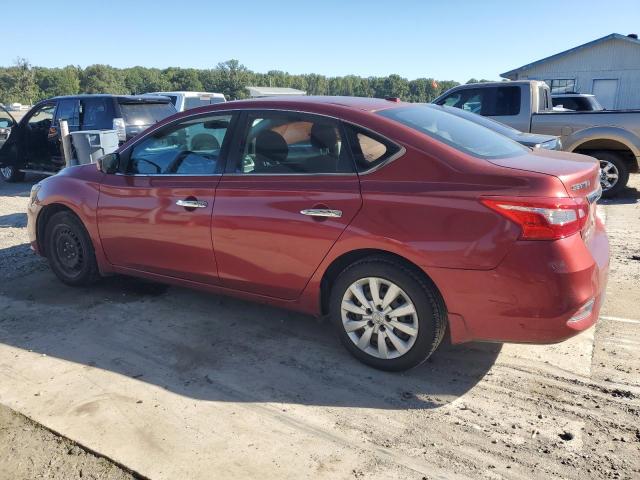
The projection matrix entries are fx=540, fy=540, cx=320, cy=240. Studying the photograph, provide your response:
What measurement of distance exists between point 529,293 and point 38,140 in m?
11.1

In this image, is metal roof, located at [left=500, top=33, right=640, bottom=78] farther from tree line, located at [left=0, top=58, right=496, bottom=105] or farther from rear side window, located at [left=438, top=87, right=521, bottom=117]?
tree line, located at [left=0, top=58, right=496, bottom=105]

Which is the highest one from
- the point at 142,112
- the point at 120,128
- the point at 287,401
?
the point at 142,112

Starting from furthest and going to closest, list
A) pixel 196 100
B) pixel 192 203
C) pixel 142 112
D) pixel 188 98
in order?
pixel 196 100
pixel 188 98
pixel 142 112
pixel 192 203

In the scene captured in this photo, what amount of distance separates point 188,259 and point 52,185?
1.76m

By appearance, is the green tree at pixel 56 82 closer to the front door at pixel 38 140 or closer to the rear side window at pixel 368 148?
the front door at pixel 38 140

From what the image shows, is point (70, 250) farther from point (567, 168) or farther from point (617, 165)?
point (617, 165)

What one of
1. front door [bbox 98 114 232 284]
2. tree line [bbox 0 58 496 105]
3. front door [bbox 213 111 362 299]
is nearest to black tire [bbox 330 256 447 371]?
front door [bbox 213 111 362 299]

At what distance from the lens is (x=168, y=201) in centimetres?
412

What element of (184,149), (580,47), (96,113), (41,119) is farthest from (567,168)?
(580,47)

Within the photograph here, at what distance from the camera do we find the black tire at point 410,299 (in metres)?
3.18

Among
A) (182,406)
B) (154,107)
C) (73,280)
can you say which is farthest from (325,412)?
(154,107)

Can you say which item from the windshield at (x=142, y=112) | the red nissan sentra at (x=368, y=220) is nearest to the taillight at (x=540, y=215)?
the red nissan sentra at (x=368, y=220)

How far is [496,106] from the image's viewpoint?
959 centimetres

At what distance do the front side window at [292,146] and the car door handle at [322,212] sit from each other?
0.26 metres
